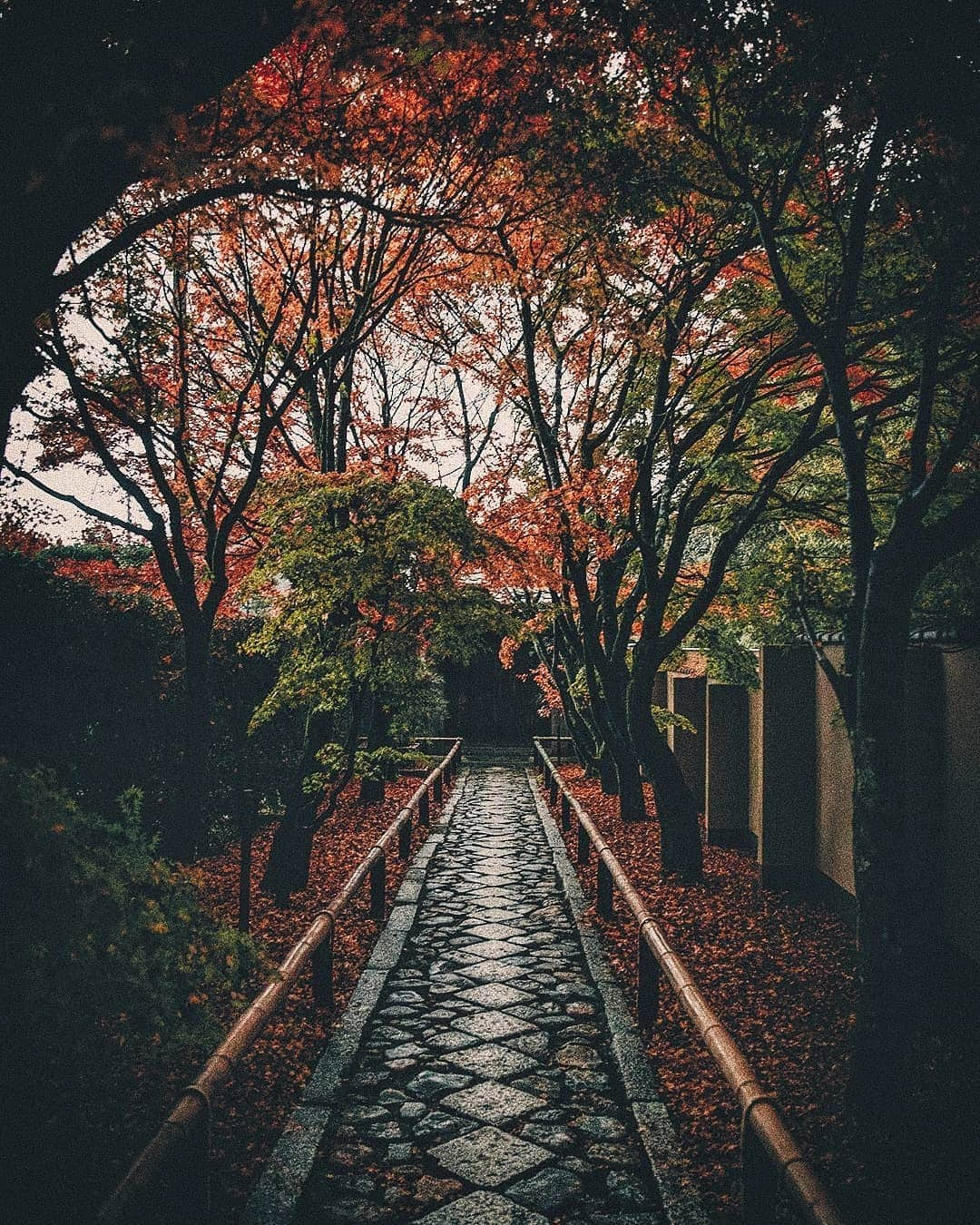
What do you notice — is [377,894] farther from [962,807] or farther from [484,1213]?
[962,807]

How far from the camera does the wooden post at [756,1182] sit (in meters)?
3.27

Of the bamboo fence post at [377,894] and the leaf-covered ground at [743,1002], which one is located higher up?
the bamboo fence post at [377,894]

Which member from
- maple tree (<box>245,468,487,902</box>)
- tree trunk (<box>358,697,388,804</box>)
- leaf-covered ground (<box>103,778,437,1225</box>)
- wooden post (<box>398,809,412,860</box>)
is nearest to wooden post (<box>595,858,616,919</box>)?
leaf-covered ground (<box>103,778,437,1225</box>)

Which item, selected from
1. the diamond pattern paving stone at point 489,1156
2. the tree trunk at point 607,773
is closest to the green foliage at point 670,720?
the tree trunk at point 607,773

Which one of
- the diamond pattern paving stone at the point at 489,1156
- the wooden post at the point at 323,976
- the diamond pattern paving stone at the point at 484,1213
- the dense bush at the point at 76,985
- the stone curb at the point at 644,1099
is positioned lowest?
the diamond pattern paving stone at the point at 489,1156

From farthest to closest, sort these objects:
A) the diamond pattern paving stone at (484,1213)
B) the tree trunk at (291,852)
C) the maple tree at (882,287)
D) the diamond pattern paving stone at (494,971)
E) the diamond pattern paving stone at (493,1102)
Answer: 1. the tree trunk at (291,852)
2. the diamond pattern paving stone at (494,971)
3. the maple tree at (882,287)
4. the diamond pattern paving stone at (493,1102)
5. the diamond pattern paving stone at (484,1213)

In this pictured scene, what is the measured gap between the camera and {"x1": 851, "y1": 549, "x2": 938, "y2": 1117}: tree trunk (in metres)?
4.36

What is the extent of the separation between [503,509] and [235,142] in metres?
7.05

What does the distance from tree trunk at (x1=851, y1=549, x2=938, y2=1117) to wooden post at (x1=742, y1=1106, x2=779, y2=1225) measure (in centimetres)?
147

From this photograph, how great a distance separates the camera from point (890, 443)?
10.9m

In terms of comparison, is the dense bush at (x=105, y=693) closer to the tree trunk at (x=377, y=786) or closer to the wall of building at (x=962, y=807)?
the tree trunk at (x=377, y=786)

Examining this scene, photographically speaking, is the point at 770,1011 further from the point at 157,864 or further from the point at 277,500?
the point at 277,500

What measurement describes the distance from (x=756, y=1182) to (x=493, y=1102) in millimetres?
1634

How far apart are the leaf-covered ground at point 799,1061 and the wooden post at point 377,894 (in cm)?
Answer: 221
